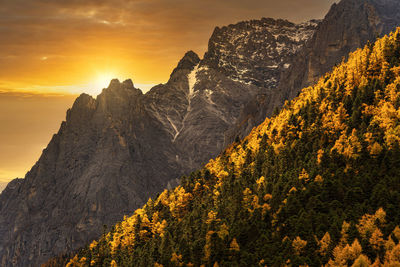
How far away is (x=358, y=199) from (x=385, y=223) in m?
15.8

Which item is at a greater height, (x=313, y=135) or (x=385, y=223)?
(x=313, y=135)

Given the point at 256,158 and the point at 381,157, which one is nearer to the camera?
the point at 381,157

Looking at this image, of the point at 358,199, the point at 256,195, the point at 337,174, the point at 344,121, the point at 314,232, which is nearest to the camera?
the point at 314,232

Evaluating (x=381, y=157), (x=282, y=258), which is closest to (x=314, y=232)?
(x=282, y=258)

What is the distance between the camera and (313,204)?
470 feet

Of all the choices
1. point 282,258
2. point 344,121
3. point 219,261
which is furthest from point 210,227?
point 344,121

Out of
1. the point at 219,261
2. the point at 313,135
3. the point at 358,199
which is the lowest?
the point at 219,261

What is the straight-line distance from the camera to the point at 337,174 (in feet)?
502

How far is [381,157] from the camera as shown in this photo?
154875mm

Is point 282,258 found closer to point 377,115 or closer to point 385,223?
point 385,223

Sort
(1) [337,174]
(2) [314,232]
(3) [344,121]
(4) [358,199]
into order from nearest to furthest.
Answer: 1. (2) [314,232]
2. (4) [358,199]
3. (1) [337,174]
4. (3) [344,121]

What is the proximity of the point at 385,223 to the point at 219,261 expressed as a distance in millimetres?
45241

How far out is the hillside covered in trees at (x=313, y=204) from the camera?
406 ft

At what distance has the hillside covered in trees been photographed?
406 feet
